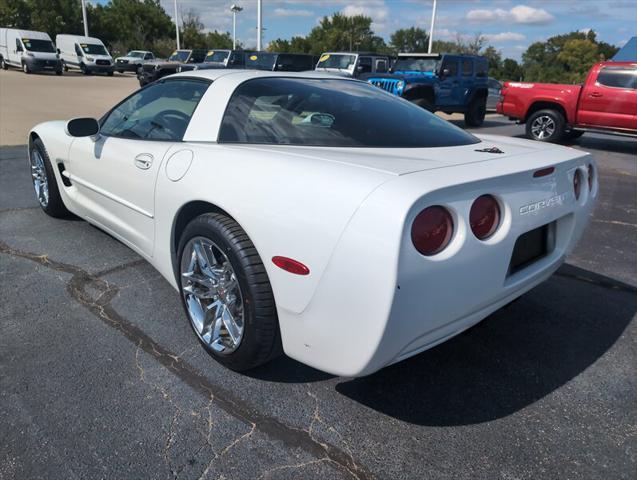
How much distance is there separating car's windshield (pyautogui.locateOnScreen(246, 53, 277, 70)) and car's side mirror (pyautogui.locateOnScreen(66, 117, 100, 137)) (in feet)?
52.0

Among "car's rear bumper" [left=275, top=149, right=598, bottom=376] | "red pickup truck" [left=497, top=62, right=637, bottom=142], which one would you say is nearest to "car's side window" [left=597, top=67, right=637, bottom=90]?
"red pickup truck" [left=497, top=62, right=637, bottom=142]

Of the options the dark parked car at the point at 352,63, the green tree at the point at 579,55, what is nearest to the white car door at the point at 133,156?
the dark parked car at the point at 352,63

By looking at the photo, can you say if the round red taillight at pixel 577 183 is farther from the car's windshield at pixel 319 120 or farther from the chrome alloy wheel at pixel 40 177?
the chrome alloy wheel at pixel 40 177

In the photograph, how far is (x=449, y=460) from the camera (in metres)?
1.95

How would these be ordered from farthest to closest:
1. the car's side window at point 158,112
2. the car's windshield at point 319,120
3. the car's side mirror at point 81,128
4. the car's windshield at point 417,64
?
the car's windshield at point 417,64
the car's side mirror at point 81,128
the car's side window at point 158,112
the car's windshield at point 319,120

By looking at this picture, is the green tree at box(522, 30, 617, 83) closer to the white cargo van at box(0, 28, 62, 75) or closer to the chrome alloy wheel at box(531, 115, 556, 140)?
the chrome alloy wheel at box(531, 115, 556, 140)

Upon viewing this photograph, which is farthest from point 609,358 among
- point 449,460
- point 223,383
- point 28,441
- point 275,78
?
point 28,441

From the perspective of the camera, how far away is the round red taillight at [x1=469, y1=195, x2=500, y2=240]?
1904 millimetres

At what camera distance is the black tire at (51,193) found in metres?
4.14

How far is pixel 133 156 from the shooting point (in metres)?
2.94

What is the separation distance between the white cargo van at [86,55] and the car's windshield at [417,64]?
22481 mm

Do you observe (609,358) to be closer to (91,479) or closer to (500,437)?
(500,437)

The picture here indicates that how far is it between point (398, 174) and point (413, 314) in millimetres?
504

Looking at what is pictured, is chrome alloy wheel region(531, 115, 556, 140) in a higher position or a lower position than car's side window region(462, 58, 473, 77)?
lower
